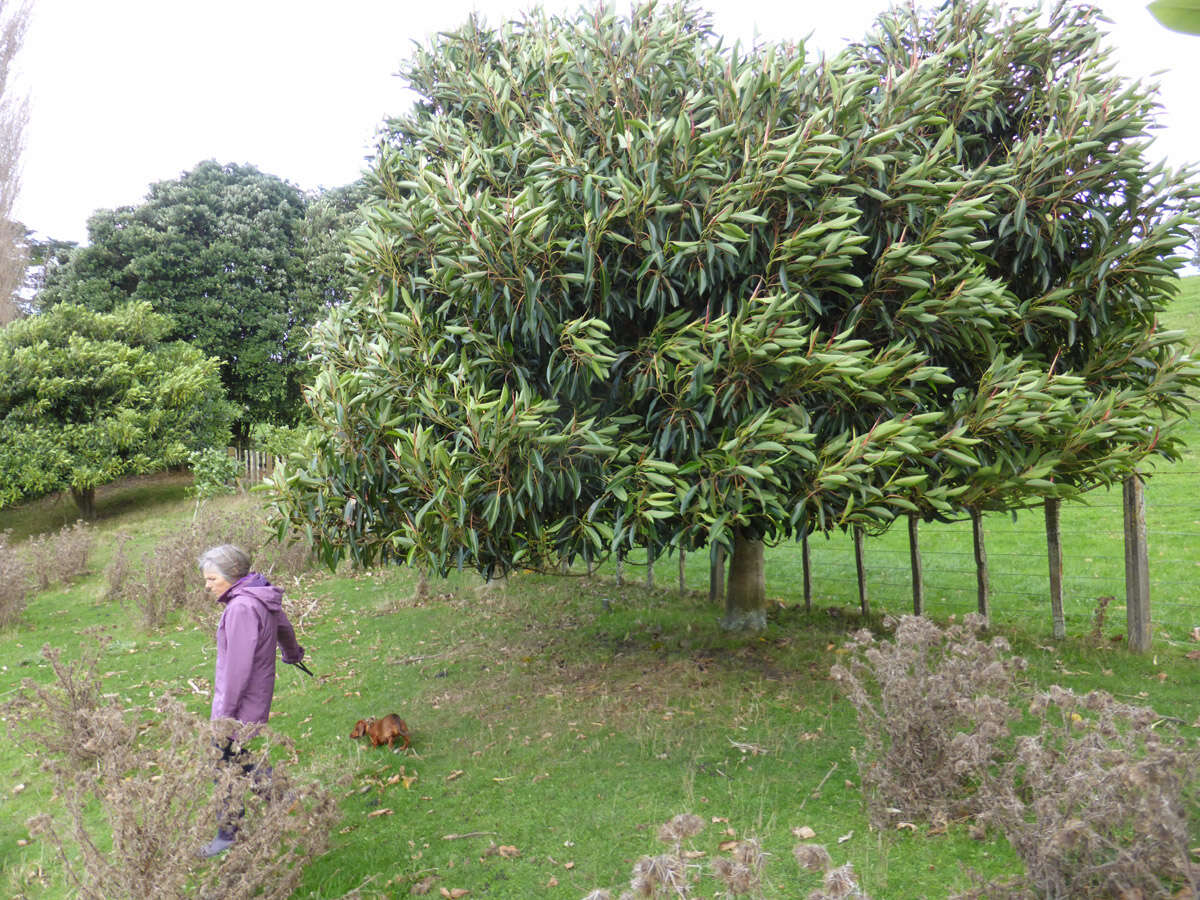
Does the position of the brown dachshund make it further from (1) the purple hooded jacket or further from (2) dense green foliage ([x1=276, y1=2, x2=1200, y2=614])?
(1) the purple hooded jacket

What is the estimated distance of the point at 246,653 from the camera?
169 inches

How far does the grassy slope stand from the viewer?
4.12m

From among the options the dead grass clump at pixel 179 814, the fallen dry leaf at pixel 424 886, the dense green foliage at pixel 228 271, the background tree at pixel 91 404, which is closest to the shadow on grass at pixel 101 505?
the background tree at pixel 91 404

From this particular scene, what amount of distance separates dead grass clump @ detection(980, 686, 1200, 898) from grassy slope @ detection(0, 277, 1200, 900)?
59cm

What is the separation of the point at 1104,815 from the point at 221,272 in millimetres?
28000

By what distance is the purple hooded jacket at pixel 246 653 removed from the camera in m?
4.28

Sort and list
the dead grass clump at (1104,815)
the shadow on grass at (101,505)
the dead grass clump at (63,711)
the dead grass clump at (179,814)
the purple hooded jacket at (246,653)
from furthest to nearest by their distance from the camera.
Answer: the shadow on grass at (101,505) → the dead grass clump at (63,711) → the purple hooded jacket at (246,653) → the dead grass clump at (179,814) → the dead grass clump at (1104,815)

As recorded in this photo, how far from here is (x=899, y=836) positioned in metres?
4.02

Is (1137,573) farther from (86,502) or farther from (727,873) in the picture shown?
(86,502)

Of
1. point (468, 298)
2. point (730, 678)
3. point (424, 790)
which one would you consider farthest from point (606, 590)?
point (468, 298)

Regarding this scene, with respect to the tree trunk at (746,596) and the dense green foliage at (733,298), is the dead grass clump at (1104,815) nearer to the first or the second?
the dense green foliage at (733,298)

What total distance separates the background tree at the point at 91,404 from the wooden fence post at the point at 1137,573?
66.8 feet

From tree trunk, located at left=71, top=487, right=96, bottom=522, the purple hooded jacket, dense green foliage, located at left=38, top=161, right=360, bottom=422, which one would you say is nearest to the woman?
the purple hooded jacket

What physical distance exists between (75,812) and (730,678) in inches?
180
